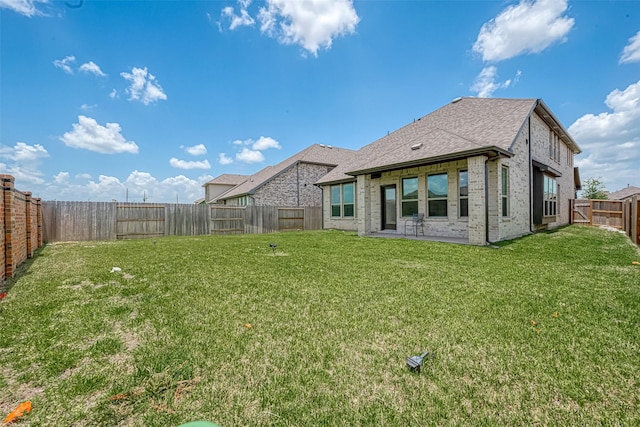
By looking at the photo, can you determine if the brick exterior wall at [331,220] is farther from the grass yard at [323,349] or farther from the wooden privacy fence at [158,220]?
the grass yard at [323,349]

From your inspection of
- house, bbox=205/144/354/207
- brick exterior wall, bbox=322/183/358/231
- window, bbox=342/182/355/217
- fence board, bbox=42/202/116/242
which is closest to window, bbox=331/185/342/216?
brick exterior wall, bbox=322/183/358/231

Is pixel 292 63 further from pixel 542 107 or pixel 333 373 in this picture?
pixel 333 373

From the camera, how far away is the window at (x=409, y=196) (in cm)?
1088

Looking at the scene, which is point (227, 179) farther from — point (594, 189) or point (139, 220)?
point (594, 189)

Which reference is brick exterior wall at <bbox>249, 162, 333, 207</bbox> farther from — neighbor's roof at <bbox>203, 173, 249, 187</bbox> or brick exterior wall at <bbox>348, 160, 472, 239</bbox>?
neighbor's roof at <bbox>203, 173, 249, 187</bbox>

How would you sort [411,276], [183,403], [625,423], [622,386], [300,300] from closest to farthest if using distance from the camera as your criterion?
[625,423] → [183,403] → [622,386] → [300,300] → [411,276]

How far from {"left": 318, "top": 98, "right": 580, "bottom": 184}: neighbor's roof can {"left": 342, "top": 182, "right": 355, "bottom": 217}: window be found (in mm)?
1861

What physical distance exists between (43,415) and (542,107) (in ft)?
53.1

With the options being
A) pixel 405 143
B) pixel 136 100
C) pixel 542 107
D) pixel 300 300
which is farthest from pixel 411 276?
pixel 136 100

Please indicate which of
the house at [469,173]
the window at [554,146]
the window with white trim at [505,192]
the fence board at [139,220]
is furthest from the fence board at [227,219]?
the window at [554,146]

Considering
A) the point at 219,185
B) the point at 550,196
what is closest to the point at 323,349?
the point at 550,196

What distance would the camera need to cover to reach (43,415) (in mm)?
1636

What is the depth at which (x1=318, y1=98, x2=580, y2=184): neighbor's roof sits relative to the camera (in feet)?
28.9

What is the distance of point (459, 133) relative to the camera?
10539 mm
